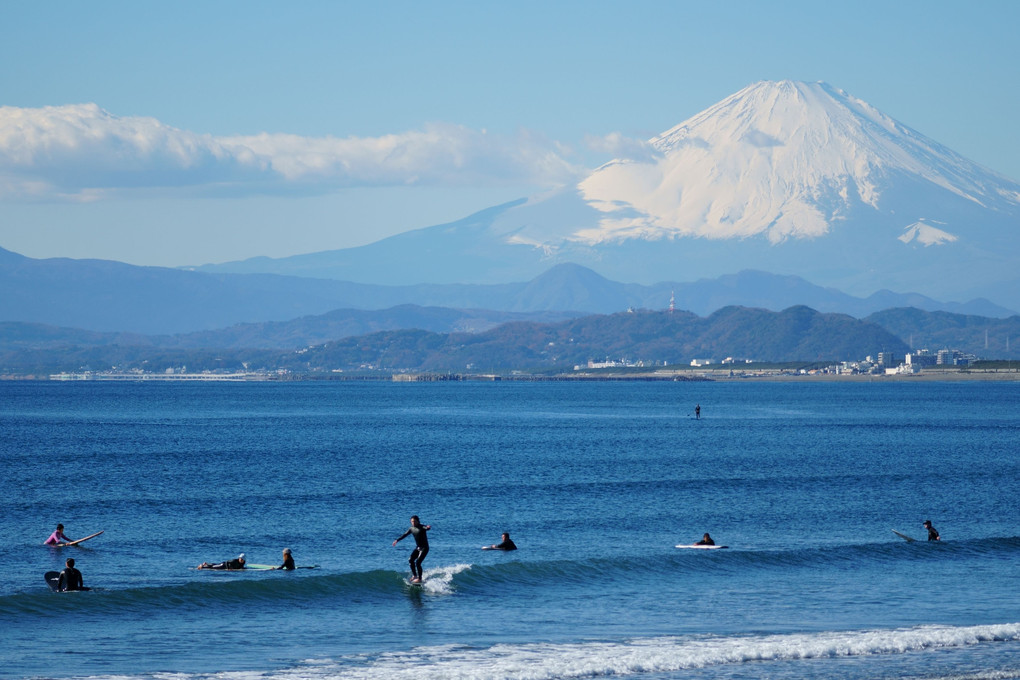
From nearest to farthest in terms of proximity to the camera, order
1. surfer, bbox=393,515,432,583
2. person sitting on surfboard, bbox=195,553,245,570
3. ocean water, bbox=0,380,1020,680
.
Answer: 1. ocean water, bbox=0,380,1020,680
2. surfer, bbox=393,515,432,583
3. person sitting on surfboard, bbox=195,553,245,570

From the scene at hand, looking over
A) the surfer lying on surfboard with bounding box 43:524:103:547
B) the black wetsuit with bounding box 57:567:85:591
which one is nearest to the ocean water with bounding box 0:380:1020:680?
the black wetsuit with bounding box 57:567:85:591

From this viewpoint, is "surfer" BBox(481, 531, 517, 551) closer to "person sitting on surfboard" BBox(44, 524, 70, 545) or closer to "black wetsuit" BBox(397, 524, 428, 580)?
"black wetsuit" BBox(397, 524, 428, 580)

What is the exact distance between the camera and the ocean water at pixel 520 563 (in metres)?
26.3

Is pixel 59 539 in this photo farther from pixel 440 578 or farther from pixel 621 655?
pixel 621 655

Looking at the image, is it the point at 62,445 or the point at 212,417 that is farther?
the point at 212,417

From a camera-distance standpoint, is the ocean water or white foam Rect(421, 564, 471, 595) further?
white foam Rect(421, 564, 471, 595)

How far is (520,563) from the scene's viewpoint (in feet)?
124

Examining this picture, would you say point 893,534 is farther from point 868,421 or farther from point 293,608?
point 868,421

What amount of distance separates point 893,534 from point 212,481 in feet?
116

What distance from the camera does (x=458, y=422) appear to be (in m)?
134

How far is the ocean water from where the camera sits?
26.3 m

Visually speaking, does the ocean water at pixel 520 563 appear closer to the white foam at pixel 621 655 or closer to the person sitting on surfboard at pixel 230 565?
the white foam at pixel 621 655

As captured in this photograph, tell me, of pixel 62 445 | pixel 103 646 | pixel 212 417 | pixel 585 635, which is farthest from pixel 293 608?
pixel 212 417

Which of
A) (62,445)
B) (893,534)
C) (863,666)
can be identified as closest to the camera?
(863,666)
